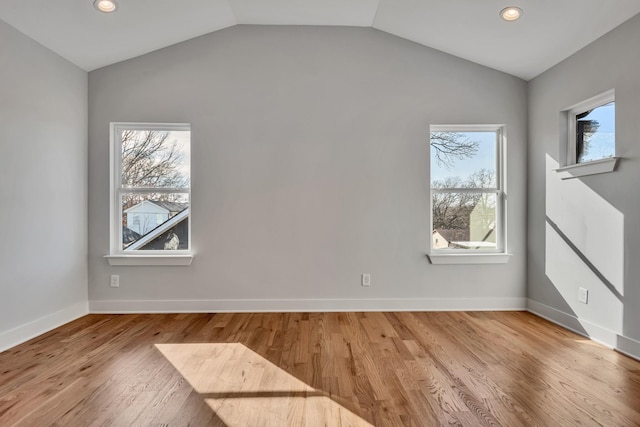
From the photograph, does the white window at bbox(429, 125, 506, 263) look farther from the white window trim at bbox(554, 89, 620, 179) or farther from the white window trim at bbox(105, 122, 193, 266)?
the white window trim at bbox(105, 122, 193, 266)

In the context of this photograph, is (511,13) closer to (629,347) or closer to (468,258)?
(468,258)

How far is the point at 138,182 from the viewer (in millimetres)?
3695

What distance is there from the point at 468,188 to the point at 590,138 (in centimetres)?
111

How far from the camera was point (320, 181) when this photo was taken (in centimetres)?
363

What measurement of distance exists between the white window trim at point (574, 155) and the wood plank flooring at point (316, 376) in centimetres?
138

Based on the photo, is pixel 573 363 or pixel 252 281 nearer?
pixel 573 363

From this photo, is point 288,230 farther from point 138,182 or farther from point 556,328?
point 556,328

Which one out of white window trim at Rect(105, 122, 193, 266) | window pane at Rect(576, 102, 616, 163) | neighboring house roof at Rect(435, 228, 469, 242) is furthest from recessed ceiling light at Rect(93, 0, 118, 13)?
window pane at Rect(576, 102, 616, 163)

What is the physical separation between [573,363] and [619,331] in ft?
1.96

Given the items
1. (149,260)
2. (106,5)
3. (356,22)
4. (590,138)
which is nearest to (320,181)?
(356,22)

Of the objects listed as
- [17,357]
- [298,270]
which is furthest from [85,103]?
[298,270]

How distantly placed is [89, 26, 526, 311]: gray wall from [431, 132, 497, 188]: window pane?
178 millimetres

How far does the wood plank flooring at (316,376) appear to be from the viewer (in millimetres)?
1735

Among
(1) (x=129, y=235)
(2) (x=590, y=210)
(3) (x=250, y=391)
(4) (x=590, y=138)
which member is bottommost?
(3) (x=250, y=391)
